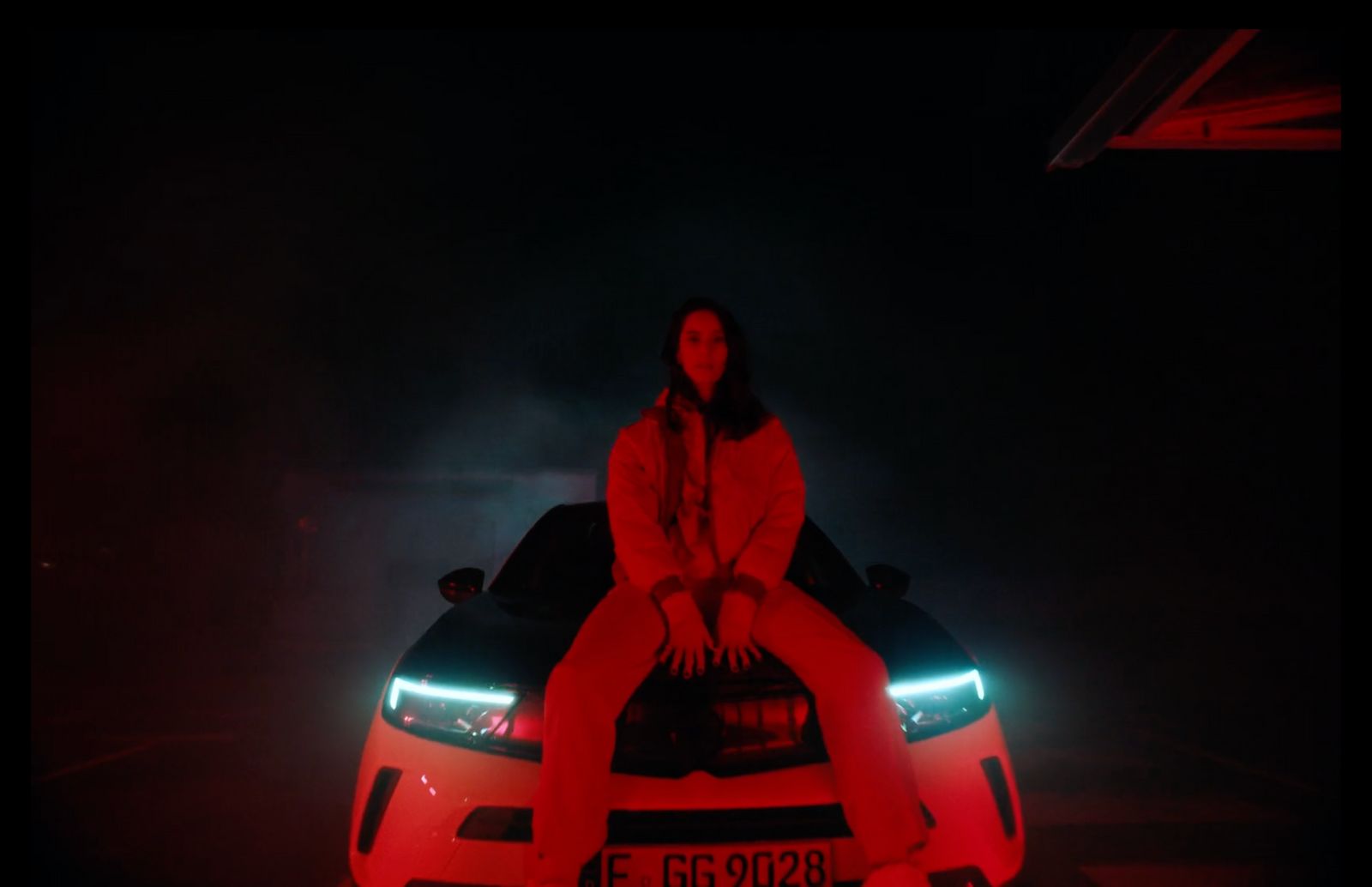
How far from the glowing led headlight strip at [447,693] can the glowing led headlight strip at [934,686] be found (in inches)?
37.5

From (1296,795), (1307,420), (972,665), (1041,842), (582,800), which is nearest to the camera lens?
(582,800)

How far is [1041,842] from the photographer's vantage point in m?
3.36

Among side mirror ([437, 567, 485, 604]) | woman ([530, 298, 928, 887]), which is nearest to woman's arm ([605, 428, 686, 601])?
woman ([530, 298, 928, 887])

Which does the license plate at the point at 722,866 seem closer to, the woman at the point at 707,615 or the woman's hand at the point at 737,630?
the woman at the point at 707,615

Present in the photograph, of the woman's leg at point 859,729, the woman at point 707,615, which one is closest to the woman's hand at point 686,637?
the woman at point 707,615

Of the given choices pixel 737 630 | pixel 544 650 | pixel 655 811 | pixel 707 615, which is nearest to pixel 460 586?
pixel 544 650

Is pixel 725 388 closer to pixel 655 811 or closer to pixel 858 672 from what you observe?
pixel 858 672

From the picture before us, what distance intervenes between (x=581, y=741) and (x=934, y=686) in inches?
36.5

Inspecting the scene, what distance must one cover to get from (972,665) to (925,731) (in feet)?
Result: 1.06

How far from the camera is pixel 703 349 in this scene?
8.15 ft

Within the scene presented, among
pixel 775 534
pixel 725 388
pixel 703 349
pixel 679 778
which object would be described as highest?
pixel 703 349

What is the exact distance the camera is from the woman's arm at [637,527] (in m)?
2.12

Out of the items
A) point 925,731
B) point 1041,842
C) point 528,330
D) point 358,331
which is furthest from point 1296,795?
point 358,331

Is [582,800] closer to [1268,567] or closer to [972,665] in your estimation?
[972,665]
